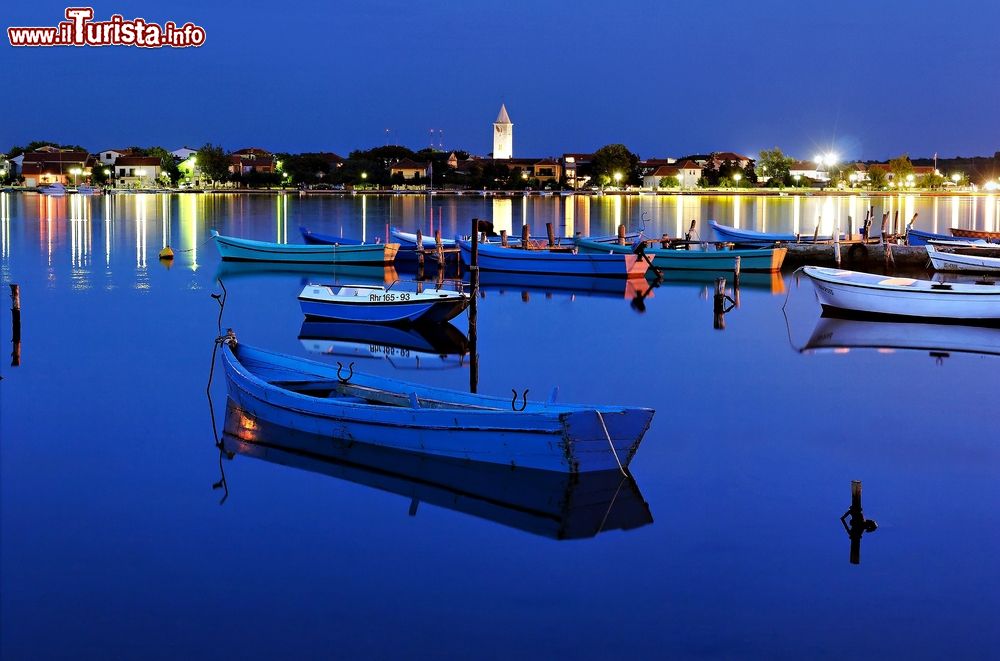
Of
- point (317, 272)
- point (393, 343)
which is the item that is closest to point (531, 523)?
point (393, 343)

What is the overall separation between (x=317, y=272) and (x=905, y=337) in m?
20.4

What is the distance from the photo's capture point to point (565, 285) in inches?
1346

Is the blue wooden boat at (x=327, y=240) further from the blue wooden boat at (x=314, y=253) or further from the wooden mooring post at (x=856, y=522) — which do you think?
the wooden mooring post at (x=856, y=522)

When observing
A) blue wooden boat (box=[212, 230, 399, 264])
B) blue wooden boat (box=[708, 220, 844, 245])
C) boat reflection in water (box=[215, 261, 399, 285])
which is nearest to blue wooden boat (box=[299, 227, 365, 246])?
blue wooden boat (box=[212, 230, 399, 264])

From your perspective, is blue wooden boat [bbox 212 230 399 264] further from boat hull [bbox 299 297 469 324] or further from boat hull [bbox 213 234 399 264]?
boat hull [bbox 299 297 469 324]

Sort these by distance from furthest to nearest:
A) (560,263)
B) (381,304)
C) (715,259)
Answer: (715,259) < (560,263) < (381,304)

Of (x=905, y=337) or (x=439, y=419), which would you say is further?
(x=905, y=337)

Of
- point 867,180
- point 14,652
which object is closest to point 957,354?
point 14,652

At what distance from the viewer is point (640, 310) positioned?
29.4m

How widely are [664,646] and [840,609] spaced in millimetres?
1699

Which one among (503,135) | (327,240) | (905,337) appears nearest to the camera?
(905,337)

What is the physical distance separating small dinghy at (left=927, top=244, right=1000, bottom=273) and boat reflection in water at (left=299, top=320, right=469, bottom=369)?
1670 cm

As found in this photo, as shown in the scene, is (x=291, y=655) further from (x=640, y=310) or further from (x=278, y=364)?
(x=640, y=310)

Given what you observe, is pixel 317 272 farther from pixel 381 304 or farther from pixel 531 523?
pixel 531 523
